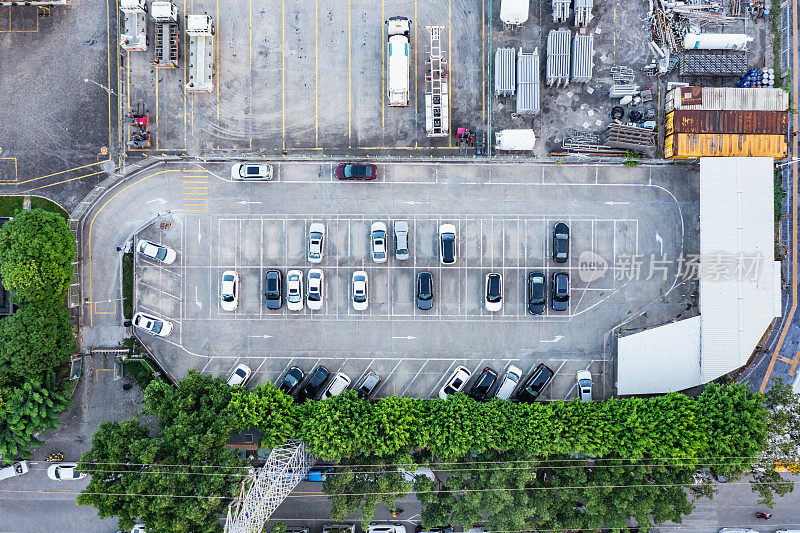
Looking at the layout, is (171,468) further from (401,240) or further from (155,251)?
(401,240)

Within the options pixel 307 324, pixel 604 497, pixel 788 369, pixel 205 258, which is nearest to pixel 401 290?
pixel 307 324

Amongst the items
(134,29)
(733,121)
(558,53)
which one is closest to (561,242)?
(558,53)

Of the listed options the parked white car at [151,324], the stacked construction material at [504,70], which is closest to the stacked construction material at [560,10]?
the stacked construction material at [504,70]

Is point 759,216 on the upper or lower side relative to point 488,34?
lower

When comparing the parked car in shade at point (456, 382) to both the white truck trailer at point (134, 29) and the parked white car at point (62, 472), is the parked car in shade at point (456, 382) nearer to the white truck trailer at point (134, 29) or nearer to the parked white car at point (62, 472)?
the parked white car at point (62, 472)

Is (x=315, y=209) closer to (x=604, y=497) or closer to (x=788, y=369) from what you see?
(x=604, y=497)

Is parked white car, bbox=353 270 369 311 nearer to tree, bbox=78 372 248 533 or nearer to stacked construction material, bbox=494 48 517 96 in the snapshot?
tree, bbox=78 372 248 533

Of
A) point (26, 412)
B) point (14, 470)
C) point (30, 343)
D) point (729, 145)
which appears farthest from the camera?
point (14, 470)
